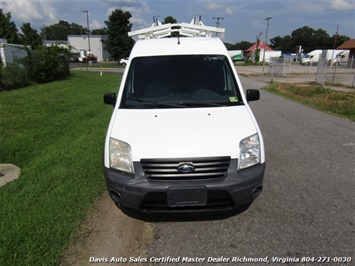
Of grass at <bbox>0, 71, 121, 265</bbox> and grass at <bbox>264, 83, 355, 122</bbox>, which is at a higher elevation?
→ grass at <bbox>264, 83, 355, 122</bbox>

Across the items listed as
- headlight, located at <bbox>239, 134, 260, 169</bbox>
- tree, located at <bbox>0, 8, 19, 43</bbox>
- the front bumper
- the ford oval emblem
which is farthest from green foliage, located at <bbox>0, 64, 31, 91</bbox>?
tree, located at <bbox>0, 8, 19, 43</bbox>

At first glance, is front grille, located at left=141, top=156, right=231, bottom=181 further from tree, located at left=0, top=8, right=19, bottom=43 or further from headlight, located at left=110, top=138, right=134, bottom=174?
tree, located at left=0, top=8, right=19, bottom=43

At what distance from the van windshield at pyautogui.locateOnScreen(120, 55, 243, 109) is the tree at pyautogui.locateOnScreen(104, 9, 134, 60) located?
56318mm

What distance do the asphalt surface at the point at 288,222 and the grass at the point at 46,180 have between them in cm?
102

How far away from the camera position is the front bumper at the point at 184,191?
273cm

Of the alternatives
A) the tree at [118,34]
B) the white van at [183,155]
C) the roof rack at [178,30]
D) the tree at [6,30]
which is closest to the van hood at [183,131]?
the white van at [183,155]

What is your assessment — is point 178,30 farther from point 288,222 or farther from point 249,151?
point 288,222

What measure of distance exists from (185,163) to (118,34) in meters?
60.2

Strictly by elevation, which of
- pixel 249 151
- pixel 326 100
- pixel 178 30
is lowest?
pixel 326 100

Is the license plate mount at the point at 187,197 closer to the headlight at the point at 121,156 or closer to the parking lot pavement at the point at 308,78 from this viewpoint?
the headlight at the point at 121,156

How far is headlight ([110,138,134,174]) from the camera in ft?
9.44

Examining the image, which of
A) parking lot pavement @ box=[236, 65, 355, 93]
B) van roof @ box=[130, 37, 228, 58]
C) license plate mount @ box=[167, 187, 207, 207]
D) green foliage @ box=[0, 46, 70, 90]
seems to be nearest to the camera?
license plate mount @ box=[167, 187, 207, 207]

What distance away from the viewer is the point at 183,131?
2988 mm

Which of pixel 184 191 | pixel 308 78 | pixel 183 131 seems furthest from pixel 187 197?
pixel 308 78
